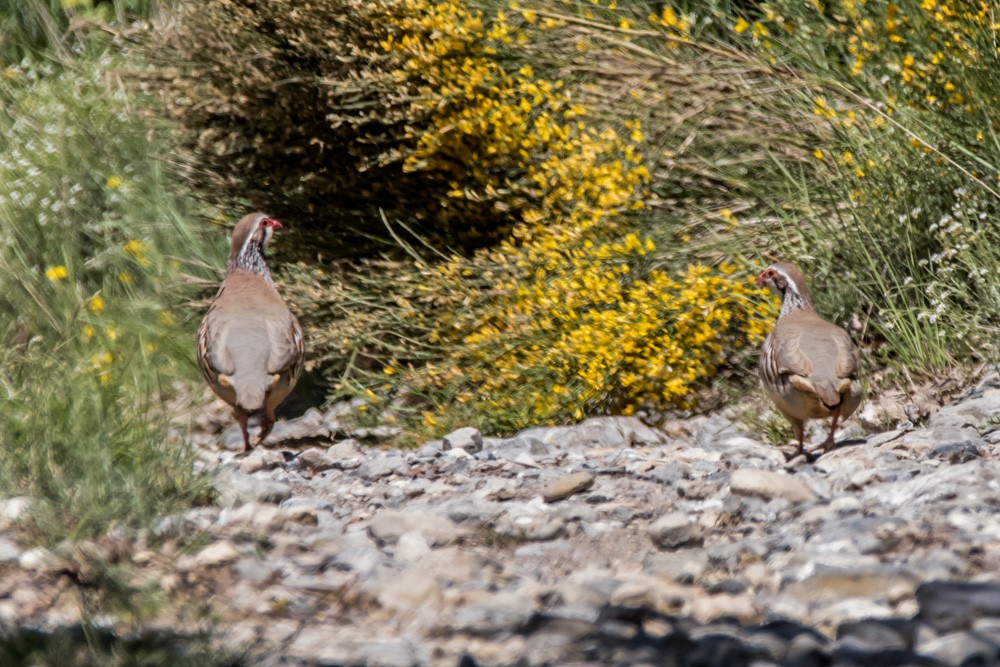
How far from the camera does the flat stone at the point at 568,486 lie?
5.02 metres

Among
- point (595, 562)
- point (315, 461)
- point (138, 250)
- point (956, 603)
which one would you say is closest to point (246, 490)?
point (315, 461)

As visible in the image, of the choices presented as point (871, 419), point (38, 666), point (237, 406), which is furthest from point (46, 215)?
point (38, 666)

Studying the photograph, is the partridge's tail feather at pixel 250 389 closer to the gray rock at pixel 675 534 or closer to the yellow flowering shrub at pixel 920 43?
the gray rock at pixel 675 534

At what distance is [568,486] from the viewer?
5.03m

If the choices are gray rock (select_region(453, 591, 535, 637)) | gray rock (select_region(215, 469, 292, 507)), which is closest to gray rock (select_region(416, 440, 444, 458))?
gray rock (select_region(215, 469, 292, 507))

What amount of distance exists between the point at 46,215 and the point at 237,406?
3955 millimetres

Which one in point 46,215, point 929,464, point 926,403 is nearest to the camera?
point 929,464

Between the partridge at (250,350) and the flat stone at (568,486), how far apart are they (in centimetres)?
196

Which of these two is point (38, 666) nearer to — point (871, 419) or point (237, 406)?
point (237, 406)

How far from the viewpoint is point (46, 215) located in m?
9.85

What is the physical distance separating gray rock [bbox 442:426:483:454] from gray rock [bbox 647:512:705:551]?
6.55 feet

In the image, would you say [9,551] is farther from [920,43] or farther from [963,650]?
[920,43]

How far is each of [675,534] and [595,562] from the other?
1.01 feet

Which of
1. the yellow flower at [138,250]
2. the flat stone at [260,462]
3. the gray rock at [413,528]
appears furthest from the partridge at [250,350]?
the gray rock at [413,528]
